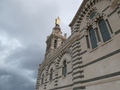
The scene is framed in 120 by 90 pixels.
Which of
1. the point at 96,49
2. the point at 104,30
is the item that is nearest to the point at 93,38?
the point at 104,30

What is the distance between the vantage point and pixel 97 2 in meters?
9.60

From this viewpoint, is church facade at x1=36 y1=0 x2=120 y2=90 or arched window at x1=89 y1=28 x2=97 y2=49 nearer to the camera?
church facade at x1=36 y1=0 x2=120 y2=90

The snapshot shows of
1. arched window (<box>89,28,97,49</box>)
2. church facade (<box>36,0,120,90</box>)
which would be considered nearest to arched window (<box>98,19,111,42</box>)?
church facade (<box>36,0,120,90</box>)

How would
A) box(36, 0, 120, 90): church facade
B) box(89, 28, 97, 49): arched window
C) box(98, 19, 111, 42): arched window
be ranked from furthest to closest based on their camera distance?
box(89, 28, 97, 49): arched window < box(98, 19, 111, 42): arched window < box(36, 0, 120, 90): church facade

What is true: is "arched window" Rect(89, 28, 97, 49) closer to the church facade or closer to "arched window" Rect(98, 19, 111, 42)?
the church facade

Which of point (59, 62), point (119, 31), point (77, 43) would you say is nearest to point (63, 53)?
point (59, 62)

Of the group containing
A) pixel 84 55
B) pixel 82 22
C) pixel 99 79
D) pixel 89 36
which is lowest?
pixel 99 79

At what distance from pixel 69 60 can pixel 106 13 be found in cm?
646

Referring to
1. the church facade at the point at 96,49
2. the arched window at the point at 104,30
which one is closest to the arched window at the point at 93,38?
the church facade at the point at 96,49

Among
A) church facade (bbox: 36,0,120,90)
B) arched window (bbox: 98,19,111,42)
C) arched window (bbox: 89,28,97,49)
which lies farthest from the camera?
arched window (bbox: 89,28,97,49)

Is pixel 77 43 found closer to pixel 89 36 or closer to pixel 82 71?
pixel 89 36

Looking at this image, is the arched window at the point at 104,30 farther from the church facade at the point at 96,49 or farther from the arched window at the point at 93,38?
the arched window at the point at 93,38

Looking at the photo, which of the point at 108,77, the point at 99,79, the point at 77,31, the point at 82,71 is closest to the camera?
the point at 108,77

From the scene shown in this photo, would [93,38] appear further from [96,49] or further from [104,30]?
[96,49]
